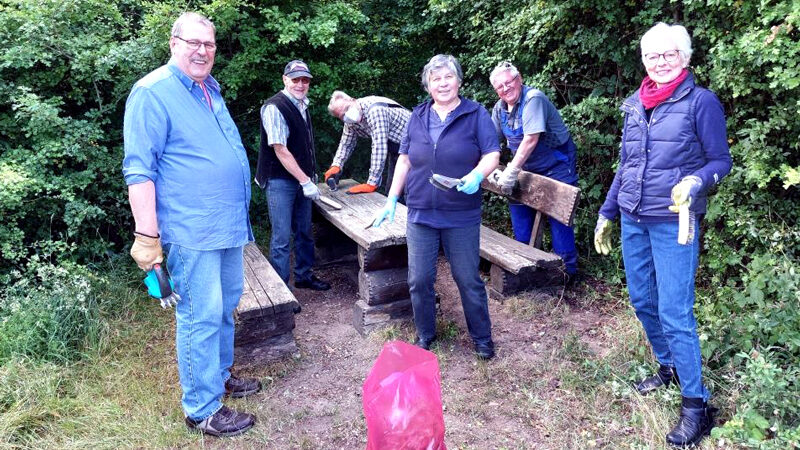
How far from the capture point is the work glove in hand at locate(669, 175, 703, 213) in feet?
8.30

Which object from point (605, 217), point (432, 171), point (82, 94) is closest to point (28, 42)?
point (82, 94)

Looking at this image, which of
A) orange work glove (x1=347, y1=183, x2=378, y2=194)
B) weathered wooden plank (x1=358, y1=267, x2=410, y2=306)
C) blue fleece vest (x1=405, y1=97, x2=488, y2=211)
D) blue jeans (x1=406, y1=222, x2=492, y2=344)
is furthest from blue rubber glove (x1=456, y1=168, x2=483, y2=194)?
orange work glove (x1=347, y1=183, x2=378, y2=194)

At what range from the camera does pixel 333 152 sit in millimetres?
7039

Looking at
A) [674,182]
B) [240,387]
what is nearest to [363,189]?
[240,387]

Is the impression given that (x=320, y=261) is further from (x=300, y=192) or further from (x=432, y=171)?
(x=432, y=171)

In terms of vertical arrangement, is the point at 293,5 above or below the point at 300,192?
above

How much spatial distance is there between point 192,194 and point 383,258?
1738 millimetres

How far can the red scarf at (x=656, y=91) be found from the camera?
8.83ft

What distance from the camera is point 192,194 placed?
286 cm

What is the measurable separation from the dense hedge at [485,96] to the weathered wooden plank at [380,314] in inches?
68.0

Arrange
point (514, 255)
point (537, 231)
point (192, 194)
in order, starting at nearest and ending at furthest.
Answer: point (192, 194)
point (514, 255)
point (537, 231)

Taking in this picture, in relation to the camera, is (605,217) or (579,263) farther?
(579,263)

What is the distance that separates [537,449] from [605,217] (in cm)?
132

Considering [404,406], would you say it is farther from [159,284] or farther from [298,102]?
[298,102]
